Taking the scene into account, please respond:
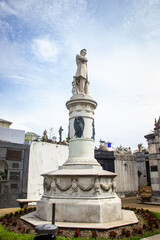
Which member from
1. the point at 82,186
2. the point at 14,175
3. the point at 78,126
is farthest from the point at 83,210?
the point at 14,175

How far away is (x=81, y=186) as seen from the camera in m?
8.20

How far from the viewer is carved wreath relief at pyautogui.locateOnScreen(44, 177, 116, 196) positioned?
8156 mm

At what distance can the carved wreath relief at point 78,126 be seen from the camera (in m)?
10.1

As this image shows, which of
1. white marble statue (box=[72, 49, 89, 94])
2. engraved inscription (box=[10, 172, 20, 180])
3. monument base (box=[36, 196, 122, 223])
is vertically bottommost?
monument base (box=[36, 196, 122, 223])

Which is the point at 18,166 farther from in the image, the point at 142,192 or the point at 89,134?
the point at 142,192

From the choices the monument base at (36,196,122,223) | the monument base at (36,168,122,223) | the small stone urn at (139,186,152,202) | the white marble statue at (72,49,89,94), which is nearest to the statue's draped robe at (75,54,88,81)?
the white marble statue at (72,49,89,94)

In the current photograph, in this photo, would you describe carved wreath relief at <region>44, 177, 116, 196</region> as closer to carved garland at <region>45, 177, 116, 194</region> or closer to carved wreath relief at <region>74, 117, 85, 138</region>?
carved garland at <region>45, 177, 116, 194</region>

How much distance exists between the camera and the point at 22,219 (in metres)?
8.30

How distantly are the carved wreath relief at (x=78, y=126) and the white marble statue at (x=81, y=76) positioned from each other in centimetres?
173

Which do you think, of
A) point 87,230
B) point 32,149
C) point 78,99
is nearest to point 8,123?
point 32,149

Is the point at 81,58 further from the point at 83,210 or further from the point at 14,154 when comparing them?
the point at 14,154

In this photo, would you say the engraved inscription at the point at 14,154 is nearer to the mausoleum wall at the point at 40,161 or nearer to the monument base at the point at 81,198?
the mausoleum wall at the point at 40,161

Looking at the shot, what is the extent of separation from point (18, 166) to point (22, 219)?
8.36m

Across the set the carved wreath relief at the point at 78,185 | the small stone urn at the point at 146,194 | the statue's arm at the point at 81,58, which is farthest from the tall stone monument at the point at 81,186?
the small stone urn at the point at 146,194
